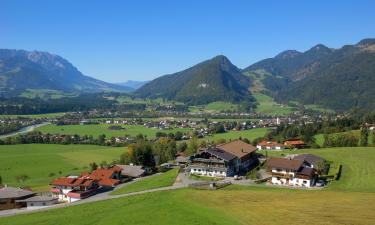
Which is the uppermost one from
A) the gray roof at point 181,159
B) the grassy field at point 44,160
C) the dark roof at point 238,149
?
the dark roof at point 238,149

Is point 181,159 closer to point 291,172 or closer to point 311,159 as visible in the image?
point 311,159

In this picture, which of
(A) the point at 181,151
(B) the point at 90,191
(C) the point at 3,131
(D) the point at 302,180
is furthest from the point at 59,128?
(D) the point at 302,180

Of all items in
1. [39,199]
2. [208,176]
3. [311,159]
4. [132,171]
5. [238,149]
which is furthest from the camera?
[238,149]

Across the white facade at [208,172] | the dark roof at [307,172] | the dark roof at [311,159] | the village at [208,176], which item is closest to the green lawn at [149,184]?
the village at [208,176]

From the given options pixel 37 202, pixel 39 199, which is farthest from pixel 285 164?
pixel 37 202

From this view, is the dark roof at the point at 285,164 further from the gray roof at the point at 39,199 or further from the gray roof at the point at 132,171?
the gray roof at the point at 39,199

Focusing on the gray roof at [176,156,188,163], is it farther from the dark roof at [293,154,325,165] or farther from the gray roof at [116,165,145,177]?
the dark roof at [293,154,325,165]
